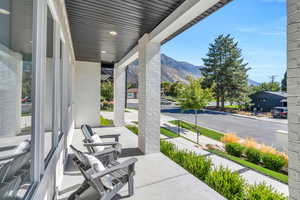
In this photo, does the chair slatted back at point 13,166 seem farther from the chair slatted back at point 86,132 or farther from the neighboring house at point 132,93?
the neighboring house at point 132,93

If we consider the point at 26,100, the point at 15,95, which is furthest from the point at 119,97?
the point at 15,95

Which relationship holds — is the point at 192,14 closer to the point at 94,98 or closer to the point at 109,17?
the point at 109,17

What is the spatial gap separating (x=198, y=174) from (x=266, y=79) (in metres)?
46.7

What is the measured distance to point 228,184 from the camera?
2.70 meters

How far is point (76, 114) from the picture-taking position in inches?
310

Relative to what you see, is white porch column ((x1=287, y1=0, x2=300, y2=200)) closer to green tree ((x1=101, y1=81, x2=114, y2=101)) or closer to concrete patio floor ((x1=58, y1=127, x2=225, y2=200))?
concrete patio floor ((x1=58, y1=127, x2=225, y2=200))

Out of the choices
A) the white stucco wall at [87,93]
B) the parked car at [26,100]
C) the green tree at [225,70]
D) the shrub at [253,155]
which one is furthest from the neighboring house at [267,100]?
the parked car at [26,100]

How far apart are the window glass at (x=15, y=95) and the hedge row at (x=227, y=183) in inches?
106

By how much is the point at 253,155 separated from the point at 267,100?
2335cm

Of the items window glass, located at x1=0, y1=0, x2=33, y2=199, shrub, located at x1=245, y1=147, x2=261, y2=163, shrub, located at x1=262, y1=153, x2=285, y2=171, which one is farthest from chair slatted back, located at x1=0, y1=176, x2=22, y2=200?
shrub, located at x1=245, y1=147, x2=261, y2=163

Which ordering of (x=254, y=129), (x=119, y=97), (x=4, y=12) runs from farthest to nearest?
(x=254, y=129)
(x=119, y=97)
(x=4, y=12)

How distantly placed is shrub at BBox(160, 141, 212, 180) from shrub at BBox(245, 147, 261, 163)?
2.29 m

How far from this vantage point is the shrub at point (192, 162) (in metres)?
3.26

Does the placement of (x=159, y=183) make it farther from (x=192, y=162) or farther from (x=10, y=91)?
(x=10, y=91)
